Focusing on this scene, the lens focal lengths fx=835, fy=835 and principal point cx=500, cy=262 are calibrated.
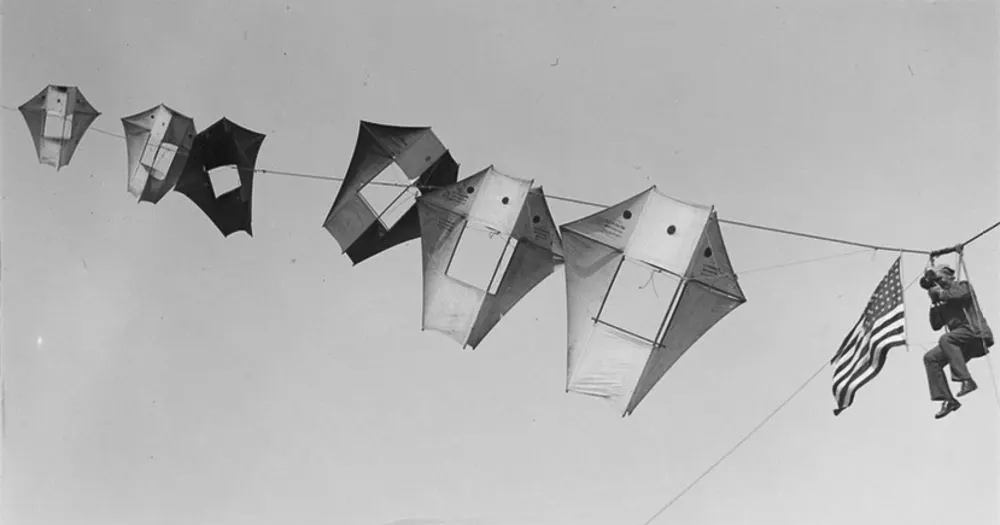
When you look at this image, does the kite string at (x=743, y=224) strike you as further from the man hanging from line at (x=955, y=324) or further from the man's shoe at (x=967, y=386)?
the man's shoe at (x=967, y=386)

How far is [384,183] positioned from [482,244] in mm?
474

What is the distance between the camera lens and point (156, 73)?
3467mm

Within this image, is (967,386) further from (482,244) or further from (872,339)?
(482,244)

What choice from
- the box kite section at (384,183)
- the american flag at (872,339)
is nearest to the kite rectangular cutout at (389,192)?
the box kite section at (384,183)

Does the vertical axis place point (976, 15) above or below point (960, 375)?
above

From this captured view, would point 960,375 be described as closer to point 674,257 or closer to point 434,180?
point 674,257

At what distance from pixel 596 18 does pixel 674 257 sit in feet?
3.49

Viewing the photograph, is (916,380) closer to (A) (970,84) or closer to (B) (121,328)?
(A) (970,84)

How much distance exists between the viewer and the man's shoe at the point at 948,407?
3.28 metres

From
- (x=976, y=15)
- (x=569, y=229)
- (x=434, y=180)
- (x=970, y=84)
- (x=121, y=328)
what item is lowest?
(x=121, y=328)

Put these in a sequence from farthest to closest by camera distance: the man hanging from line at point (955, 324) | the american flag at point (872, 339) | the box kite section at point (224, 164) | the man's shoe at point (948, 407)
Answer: the box kite section at point (224, 164) → the man's shoe at point (948, 407) → the man hanging from line at point (955, 324) → the american flag at point (872, 339)

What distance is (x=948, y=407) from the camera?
10.8 ft

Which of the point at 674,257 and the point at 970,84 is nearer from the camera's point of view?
the point at 674,257

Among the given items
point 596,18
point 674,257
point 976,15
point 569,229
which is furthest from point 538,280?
point 976,15
